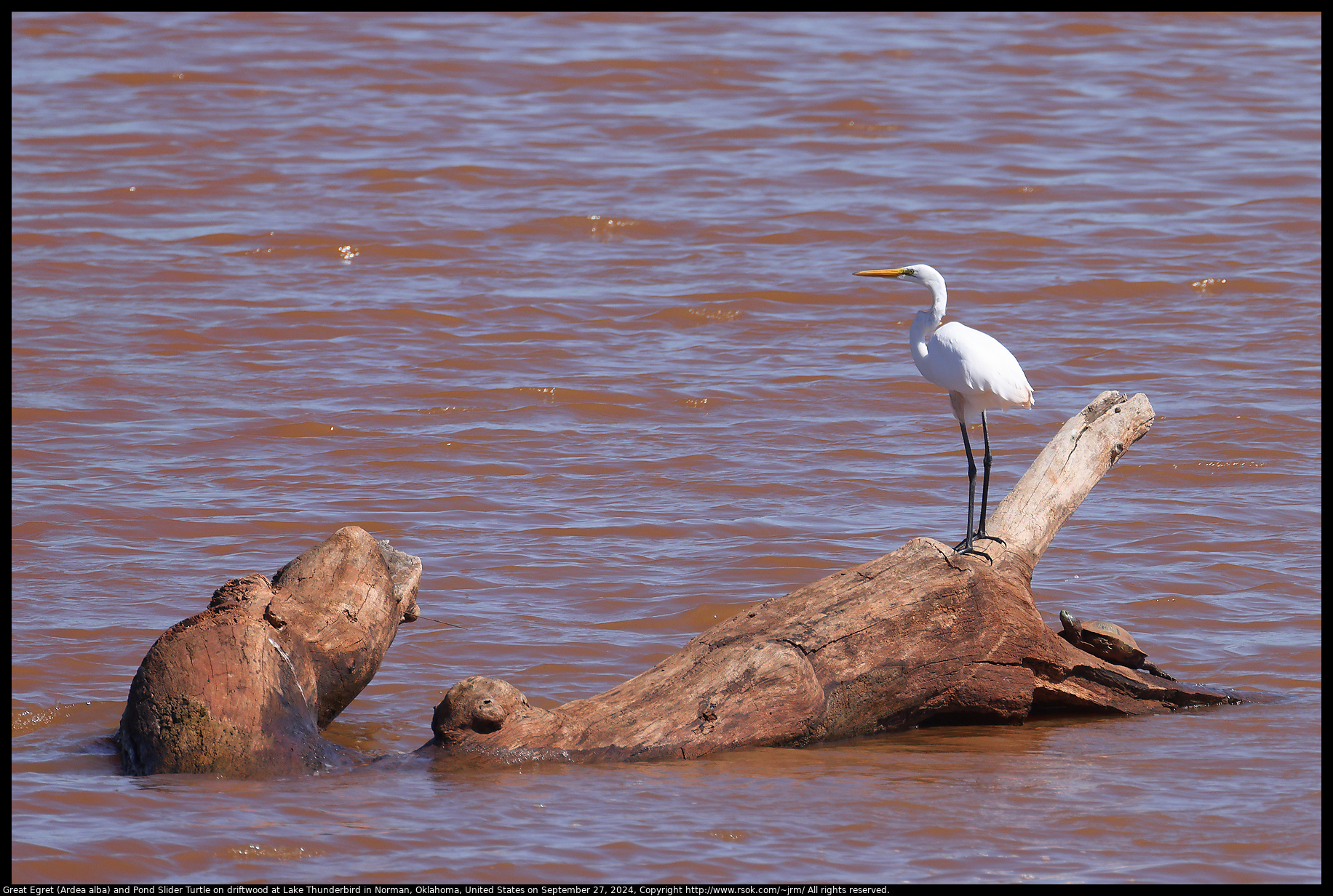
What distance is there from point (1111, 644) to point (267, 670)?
3348mm

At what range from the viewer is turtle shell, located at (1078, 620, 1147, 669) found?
6.27 meters

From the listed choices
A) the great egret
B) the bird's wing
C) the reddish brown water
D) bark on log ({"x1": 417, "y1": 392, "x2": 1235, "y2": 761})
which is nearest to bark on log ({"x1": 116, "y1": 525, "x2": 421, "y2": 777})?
the reddish brown water

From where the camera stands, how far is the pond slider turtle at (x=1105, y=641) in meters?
6.27

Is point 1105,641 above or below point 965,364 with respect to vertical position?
below

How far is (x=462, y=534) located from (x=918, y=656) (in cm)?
361

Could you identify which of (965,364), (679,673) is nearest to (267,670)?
(679,673)

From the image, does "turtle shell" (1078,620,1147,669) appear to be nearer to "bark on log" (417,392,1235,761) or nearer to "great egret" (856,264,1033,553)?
"bark on log" (417,392,1235,761)

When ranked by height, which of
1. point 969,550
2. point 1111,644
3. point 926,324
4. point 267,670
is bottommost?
point 1111,644

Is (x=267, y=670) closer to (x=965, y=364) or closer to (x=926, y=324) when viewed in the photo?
(x=965, y=364)

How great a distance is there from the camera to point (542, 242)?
49.5 ft

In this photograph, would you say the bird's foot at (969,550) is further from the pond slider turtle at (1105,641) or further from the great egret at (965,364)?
the pond slider turtle at (1105,641)

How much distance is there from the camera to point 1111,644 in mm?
6281

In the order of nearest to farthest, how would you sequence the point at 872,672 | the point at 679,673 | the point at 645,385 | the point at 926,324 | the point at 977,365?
the point at 679,673
the point at 872,672
the point at 977,365
the point at 926,324
the point at 645,385

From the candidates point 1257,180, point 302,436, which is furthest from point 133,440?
point 1257,180
